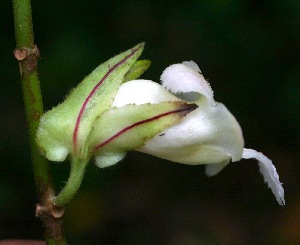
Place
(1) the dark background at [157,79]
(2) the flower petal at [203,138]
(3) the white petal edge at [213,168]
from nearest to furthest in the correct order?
(2) the flower petal at [203,138] → (3) the white petal edge at [213,168] → (1) the dark background at [157,79]

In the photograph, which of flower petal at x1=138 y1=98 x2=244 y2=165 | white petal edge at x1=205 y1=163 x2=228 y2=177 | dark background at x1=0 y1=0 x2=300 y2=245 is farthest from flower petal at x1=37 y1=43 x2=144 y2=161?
dark background at x1=0 y1=0 x2=300 y2=245

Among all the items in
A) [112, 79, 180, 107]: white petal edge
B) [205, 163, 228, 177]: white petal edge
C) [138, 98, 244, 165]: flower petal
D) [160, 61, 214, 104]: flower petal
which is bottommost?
[205, 163, 228, 177]: white petal edge

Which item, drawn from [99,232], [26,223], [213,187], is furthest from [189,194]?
[26,223]

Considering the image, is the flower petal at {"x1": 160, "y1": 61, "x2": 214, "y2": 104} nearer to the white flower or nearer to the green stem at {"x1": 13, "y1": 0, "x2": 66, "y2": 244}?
the white flower

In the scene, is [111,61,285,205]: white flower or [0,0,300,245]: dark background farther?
[0,0,300,245]: dark background

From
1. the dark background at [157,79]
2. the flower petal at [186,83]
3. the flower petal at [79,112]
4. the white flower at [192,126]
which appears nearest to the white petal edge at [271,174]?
the white flower at [192,126]

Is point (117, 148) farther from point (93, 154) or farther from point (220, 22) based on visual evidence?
point (220, 22)

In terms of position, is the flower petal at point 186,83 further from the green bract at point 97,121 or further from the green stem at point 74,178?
the green stem at point 74,178
